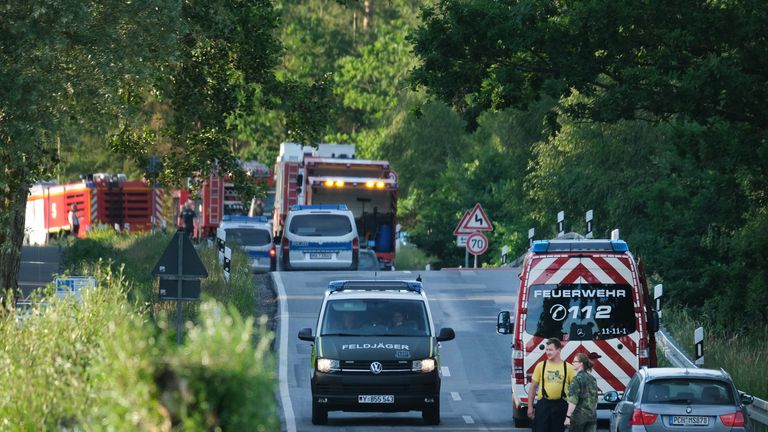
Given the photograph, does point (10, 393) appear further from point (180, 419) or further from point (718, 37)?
point (718, 37)

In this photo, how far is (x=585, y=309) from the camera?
68.1ft

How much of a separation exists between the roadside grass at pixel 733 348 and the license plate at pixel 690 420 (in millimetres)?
4962

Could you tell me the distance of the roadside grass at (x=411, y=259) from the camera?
60.7 meters

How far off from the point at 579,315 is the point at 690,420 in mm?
4213

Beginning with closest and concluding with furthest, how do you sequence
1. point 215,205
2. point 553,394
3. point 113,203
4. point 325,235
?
point 553,394 < point 325,235 < point 215,205 < point 113,203

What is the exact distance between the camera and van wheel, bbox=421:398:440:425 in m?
21.4

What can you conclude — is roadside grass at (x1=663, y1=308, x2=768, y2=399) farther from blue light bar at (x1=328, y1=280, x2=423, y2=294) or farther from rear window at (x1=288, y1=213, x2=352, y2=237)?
rear window at (x1=288, y1=213, x2=352, y2=237)

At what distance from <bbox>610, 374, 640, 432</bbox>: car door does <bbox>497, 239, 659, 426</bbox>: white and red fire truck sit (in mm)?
2516

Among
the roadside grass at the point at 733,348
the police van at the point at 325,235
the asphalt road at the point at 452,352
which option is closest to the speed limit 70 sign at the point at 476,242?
the asphalt road at the point at 452,352

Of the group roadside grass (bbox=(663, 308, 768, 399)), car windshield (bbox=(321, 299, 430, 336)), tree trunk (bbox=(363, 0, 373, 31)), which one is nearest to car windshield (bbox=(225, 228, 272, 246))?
roadside grass (bbox=(663, 308, 768, 399))

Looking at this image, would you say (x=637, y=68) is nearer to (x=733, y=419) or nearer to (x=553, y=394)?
(x=733, y=419)

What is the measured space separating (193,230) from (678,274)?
28023 mm

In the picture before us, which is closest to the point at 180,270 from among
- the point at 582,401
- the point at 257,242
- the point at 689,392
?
the point at 582,401

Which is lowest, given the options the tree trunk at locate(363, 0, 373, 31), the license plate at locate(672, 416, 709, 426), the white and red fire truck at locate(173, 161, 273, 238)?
the license plate at locate(672, 416, 709, 426)
